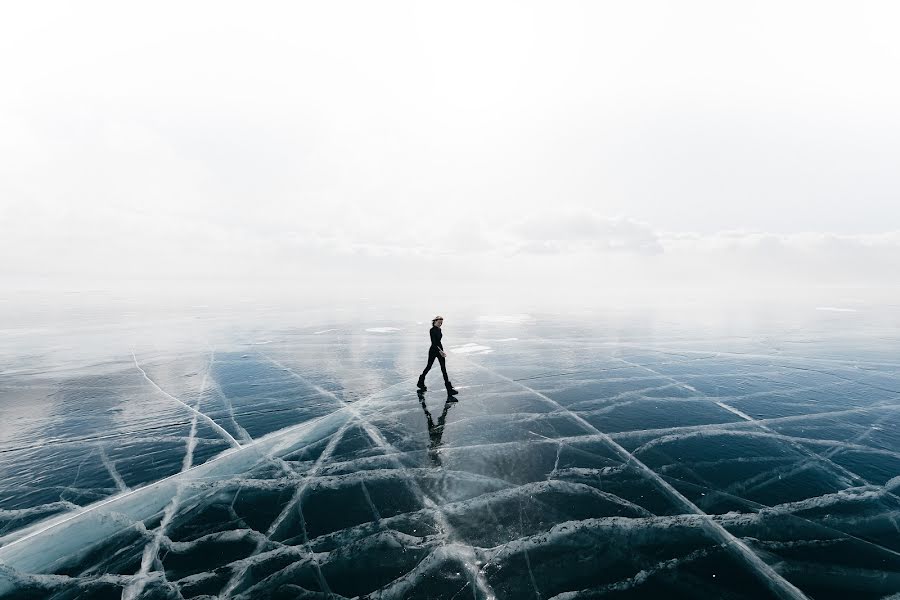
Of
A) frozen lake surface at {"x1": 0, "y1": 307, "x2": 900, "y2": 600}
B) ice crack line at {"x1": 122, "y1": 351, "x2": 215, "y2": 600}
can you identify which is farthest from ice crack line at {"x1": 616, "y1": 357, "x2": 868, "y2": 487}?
ice crack line at {"x1": 122, "y1": 351, "x2": 215, "y2": 600}

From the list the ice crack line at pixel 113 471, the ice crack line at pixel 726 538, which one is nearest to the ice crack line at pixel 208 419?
the ice crack line at pixel 113 471

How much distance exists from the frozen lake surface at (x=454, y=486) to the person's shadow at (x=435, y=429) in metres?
0.05

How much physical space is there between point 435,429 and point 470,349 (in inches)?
338

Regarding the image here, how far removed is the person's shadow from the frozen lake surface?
0.05 metres

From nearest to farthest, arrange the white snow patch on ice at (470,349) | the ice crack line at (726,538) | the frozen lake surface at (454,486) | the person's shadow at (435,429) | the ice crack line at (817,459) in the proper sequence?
1. the ice crack line at (726,538)
2. the frozen lake surface at (454,486)
3. the ice crack line at (817,459)
4. the person's shadow at (435,429)
5. the white snow patch on ice at (470,349)

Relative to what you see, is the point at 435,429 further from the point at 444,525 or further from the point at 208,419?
the point at 208,419

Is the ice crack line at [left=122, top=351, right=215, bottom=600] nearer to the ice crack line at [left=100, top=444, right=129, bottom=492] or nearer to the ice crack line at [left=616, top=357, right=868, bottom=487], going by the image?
the ice crack line at [left=100, top=444, right=129, bottom=492]

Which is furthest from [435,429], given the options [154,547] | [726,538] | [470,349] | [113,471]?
[470,349]

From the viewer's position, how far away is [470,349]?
50.3 ft

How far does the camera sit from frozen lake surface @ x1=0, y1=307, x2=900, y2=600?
11.5 ft

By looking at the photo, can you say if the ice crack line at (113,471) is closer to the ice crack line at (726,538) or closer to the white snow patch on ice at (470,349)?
the ice crack line at (726,538)

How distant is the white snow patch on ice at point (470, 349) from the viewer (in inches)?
579

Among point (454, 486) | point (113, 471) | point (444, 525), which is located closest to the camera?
point (444, 525)

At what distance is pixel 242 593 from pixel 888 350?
74.7ft
